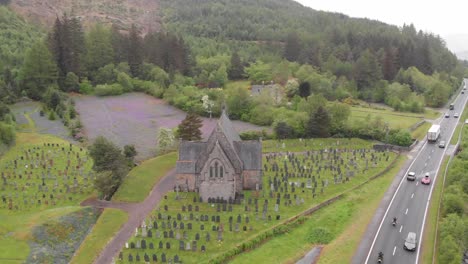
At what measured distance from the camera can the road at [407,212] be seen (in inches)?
1491

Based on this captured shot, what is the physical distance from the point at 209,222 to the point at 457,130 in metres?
59.0

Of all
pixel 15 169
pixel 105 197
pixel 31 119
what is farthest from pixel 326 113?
pixel 31 119

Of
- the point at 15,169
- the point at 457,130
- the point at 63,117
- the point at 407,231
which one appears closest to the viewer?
the point at 407,231

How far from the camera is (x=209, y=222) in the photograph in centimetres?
4359

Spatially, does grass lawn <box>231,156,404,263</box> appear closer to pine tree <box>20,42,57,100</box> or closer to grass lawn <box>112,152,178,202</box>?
grass lawn <box>112,152,178,202</box>

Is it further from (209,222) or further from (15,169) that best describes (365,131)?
(15,169)

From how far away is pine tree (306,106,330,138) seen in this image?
73.8 metres

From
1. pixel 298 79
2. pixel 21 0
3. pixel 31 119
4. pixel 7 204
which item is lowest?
pixel 7 204

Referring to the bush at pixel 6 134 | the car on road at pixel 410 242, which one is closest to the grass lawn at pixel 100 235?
the car on road at pixel 410 242

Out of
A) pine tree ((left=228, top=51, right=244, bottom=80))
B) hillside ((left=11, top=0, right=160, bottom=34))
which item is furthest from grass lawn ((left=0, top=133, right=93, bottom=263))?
hillside ((left=11, top=0, right=160, bottom=34))

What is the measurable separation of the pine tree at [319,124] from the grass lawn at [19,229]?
42.7m

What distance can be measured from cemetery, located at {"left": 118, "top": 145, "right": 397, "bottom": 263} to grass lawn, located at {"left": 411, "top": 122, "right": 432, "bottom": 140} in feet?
46.2

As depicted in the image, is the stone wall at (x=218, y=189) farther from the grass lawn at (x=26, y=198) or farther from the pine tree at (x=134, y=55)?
the pine tree at (x=134, y=55)

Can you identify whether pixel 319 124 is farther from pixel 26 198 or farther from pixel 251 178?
pixel 26 198
